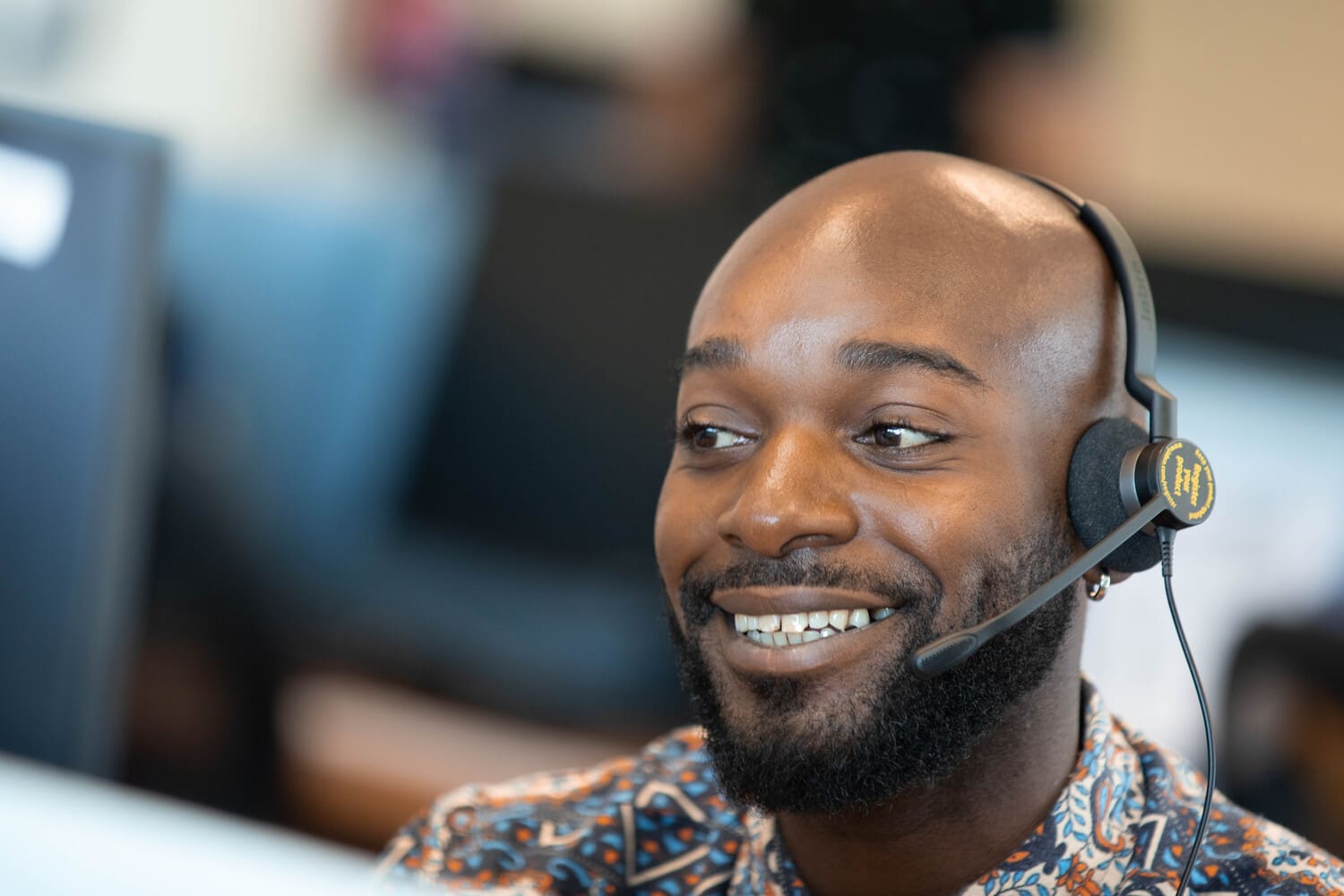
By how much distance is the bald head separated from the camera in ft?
3.12

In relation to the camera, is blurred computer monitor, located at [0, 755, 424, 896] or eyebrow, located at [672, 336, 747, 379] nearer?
blurred computer monitor, located at [0, 755, 424, 896]

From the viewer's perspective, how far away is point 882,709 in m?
0.90

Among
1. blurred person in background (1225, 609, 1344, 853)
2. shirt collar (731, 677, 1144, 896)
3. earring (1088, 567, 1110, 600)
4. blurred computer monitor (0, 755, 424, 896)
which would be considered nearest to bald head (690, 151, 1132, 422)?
earring (1088, 567, 1110, 600)

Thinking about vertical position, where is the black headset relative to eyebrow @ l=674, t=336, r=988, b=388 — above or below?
below

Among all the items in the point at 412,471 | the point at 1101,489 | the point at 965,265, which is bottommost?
the point at 412,471

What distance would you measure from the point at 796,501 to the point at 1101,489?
0.20 metres

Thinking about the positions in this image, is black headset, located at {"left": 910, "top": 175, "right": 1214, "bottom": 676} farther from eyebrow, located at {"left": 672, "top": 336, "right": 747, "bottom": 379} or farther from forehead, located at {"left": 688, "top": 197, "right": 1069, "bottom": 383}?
eyebrow, located at {"left": 672, "top": 336, "right": 747, "bottom": 379}

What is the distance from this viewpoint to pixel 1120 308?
1.02m

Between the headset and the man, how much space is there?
0.05ft

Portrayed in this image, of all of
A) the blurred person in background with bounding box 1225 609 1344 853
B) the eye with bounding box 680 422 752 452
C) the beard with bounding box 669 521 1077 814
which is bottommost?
the blurred person in background with bounding box 1225 609 1344 853

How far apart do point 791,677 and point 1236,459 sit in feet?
3.17

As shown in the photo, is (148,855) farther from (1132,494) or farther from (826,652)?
(1132,494)

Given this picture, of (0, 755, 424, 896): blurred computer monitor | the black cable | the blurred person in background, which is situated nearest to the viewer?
(0, 755, 424, 896): blurred computer monitor

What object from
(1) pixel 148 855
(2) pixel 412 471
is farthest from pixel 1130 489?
(2) pixel 412 471
